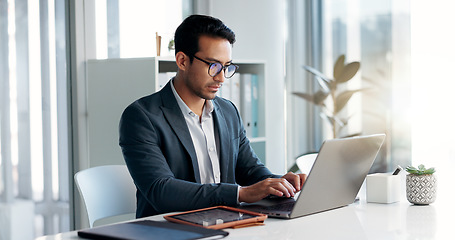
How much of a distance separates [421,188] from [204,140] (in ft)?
2.75

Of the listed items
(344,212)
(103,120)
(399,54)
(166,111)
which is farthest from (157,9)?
(344,212)

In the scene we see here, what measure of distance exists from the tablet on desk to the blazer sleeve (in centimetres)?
17

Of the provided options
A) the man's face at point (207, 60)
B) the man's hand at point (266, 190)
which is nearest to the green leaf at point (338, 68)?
the man's face at point (207, 60)

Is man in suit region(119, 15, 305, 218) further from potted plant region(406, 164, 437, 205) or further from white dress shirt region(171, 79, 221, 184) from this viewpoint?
potted plant region(406, 164, 437, 205)

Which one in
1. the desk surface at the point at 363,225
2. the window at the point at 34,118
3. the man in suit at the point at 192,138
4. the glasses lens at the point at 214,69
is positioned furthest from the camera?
the window at the point at 34,118

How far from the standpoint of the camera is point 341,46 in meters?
4.55

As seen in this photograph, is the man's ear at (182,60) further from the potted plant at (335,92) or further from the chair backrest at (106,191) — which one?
the potted plant at (335,92)

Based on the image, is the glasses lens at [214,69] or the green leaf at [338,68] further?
the green leaf at [338,68]

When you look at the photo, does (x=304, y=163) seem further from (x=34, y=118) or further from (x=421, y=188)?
(x=34, y=118)

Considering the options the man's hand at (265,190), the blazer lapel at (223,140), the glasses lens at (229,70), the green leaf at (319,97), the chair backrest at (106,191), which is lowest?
the chair backrest at (106,191)

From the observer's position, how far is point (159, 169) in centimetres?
206

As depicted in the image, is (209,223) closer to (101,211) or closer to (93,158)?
(101,211)

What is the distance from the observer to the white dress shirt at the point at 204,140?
92.0 inches

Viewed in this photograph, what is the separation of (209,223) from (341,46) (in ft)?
10.5
